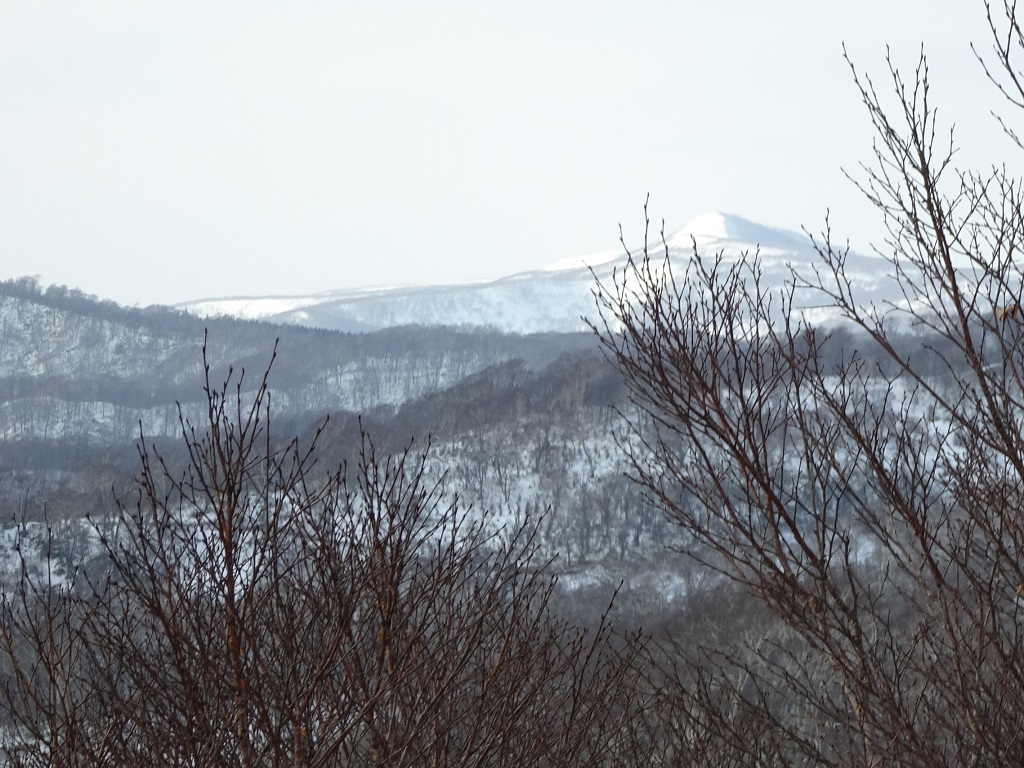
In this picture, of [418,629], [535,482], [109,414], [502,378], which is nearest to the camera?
[418,629]

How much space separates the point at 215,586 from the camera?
4.95 m

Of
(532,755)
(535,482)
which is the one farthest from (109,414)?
(532,755)

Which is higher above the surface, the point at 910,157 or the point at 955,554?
the point at 910,157

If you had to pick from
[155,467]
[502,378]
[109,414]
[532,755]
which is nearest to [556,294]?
[109,414]

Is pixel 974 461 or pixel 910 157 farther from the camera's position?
pixel 974 461

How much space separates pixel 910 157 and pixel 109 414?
430 ft

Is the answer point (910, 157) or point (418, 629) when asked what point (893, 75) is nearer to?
point (910, 157)

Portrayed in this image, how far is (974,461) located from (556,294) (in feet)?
570

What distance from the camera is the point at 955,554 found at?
440 cm

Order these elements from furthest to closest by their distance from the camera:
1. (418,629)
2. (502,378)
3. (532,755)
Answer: (502,378), (532,755), (418,629)

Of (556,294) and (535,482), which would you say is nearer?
A: (535,482)

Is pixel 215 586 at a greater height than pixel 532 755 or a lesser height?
greater

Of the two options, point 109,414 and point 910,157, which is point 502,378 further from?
point 910,157

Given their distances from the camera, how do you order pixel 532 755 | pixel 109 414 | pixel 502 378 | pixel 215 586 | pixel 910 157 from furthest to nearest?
pixel 109 414 < pixel 502 378 < pixel 532 755 < pixel 215 586 < pixel 910 157
